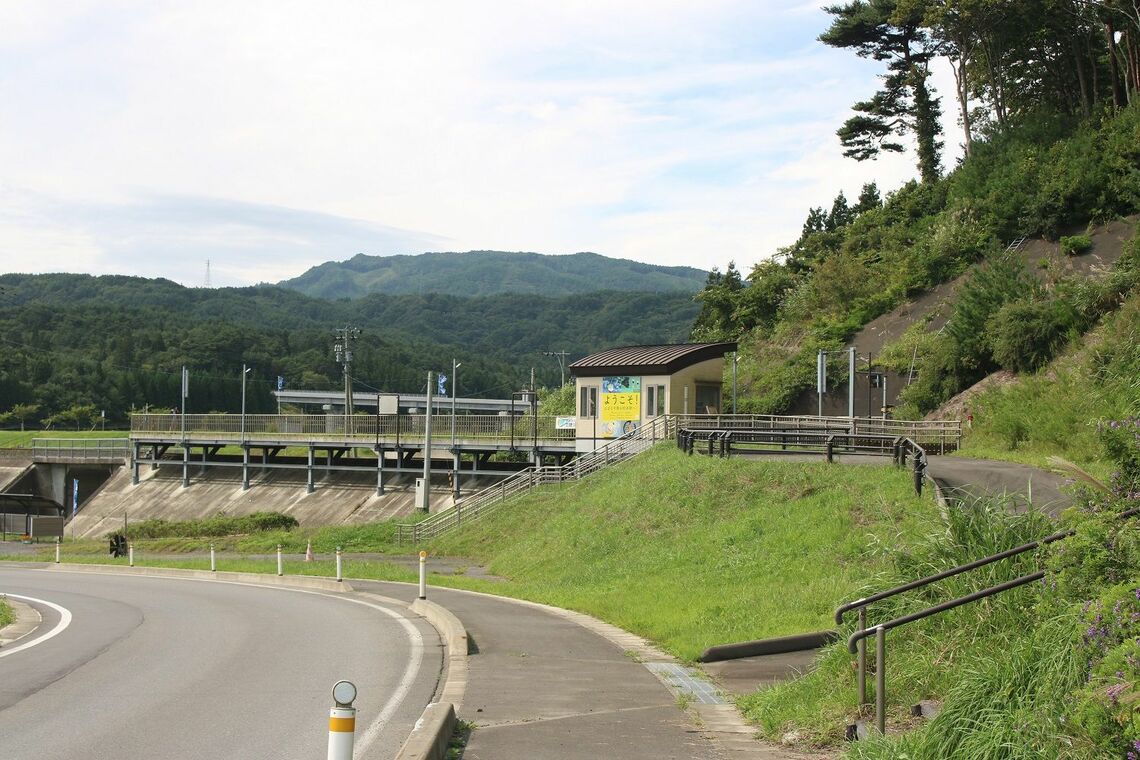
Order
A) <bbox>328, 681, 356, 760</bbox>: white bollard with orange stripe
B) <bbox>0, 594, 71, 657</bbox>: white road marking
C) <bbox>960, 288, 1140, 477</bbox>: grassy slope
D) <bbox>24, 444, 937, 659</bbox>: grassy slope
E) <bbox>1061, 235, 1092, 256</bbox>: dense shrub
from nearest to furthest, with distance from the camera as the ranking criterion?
<bbox>328, 681, 356, 760</bbox>: white bollard with orange stripe → <bbox>0, 594, 71, 657</bbox>: white road marking → <bbox>24, 444, 937, 659</bbox>: grassy slope → <bbox>960, 288, 1140, 477</bbox>: grassy slope → <bbox>1061, 235, 1092, 256</bbox>: dense shrub

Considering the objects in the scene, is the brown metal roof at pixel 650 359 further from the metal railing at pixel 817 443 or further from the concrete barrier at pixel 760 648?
the concrete barrier at pixel 760 648

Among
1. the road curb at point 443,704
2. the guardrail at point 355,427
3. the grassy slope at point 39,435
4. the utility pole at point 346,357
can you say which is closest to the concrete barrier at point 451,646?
the road curb at point 443,704

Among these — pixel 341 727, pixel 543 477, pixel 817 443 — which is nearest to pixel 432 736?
pixel 341 727

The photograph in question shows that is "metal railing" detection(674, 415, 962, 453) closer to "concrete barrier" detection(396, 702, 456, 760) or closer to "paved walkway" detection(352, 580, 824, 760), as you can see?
"paved walkway" detection(352, 580, 824, 760)

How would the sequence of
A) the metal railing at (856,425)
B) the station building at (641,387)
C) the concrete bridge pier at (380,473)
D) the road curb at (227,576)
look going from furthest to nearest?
1. the concrete bridge pier at (380,473)
2. the station building at (641,387)
3. the metal railing at (856,425)
4. the road curb at (227,576)

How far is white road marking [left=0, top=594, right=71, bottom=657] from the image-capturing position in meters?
15.9

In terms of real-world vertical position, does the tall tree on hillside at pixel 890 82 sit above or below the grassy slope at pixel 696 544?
above

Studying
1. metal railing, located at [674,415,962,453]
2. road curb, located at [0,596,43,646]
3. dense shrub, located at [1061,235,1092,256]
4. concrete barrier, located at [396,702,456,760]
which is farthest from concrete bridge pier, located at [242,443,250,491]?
concrete barrier, located at [396,702,456,760]

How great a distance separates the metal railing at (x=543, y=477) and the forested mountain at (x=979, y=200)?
34.9 feet

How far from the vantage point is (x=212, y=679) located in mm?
12727

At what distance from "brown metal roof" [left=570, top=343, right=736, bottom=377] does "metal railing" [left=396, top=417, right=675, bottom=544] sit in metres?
2.67

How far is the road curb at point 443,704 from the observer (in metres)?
7.93

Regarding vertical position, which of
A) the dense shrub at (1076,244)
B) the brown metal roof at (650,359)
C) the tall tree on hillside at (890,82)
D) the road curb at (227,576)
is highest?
the tall tree on hillside at (890,82)

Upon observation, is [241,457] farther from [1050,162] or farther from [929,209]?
[1050,162]
